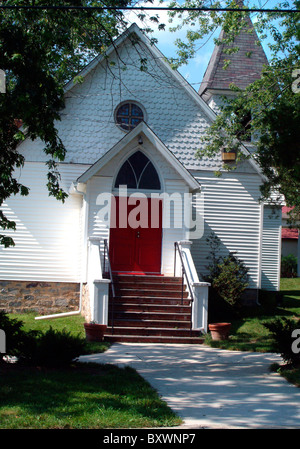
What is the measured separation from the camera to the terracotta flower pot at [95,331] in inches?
463

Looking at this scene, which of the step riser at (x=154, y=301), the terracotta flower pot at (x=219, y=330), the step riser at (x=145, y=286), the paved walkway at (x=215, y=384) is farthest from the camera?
the step riser at (x=145, y=286)

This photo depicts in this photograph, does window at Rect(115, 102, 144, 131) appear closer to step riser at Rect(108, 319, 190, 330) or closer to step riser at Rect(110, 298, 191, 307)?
step riser at Rect(110, 298, 191, 307)

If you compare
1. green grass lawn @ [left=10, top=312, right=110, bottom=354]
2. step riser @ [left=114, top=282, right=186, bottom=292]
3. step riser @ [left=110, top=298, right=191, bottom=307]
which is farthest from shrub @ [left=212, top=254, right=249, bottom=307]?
green grass lawn @ [left=10, top=312, right=110, bottom=354]

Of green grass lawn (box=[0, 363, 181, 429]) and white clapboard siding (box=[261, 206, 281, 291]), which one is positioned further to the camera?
white clapboard siding (box=[261, 206, 281, 291])

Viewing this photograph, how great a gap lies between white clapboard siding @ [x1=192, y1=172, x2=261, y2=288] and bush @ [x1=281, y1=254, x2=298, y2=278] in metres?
16.8

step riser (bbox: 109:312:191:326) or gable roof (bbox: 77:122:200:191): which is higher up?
gable roof (bbox: 77:122:200:191)

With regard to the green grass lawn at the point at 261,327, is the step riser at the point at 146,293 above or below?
above

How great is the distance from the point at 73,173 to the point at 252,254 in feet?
20.7

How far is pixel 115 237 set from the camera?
15.9m

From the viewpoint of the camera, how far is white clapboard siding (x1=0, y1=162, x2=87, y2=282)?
16703 millimetres

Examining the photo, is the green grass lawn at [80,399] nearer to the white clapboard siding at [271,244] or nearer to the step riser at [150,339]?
the step riser at [150,339]

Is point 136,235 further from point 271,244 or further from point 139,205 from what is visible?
point 271,244

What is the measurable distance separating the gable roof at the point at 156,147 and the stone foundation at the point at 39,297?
3735 millimetres

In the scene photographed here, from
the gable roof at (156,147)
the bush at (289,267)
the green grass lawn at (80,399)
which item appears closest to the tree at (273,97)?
the gable roof at (156,147)
